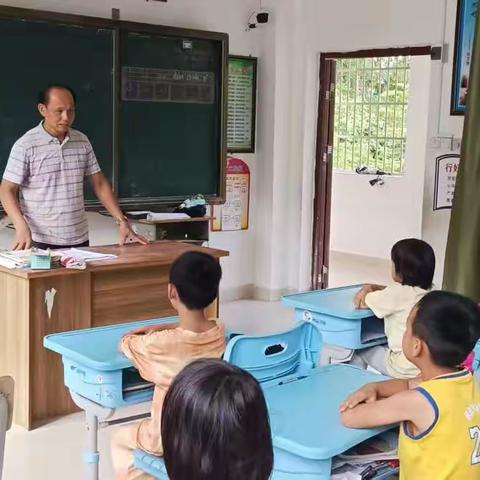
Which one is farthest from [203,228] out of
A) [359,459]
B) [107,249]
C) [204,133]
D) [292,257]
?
[359,459]

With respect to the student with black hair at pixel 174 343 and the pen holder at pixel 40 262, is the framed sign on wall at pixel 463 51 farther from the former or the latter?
the student with black hair at pixel 174 343

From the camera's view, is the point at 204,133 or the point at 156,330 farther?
the point at 204,133

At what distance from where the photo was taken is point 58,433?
3803 millimetres

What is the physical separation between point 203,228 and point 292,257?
3.82ft

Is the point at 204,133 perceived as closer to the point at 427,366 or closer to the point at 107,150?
the point at 107,150

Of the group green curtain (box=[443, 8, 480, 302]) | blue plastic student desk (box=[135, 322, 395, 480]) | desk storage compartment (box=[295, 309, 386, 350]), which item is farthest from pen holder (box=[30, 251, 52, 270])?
green curtain (box=[443, 8, 480, 302])

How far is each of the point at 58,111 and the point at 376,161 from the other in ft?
17.8

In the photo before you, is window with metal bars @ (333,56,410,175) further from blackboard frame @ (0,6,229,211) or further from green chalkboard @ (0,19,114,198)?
green chalkboard @ (0,19,114,198)

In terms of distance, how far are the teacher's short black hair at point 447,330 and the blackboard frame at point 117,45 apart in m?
3.75

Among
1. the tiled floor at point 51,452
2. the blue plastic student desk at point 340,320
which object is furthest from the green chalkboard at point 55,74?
the blue plastic student desk at point 340,320

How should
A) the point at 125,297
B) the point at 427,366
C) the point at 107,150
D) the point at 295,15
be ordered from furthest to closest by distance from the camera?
the point at 295,15
the point at 107,150
the point at 125,297
the point at 427,366

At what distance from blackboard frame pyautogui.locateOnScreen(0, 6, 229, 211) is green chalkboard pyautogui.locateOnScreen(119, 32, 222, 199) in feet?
0.13

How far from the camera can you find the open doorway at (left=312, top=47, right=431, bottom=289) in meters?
8.35

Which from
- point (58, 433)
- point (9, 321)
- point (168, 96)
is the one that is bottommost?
point (58, 433)
